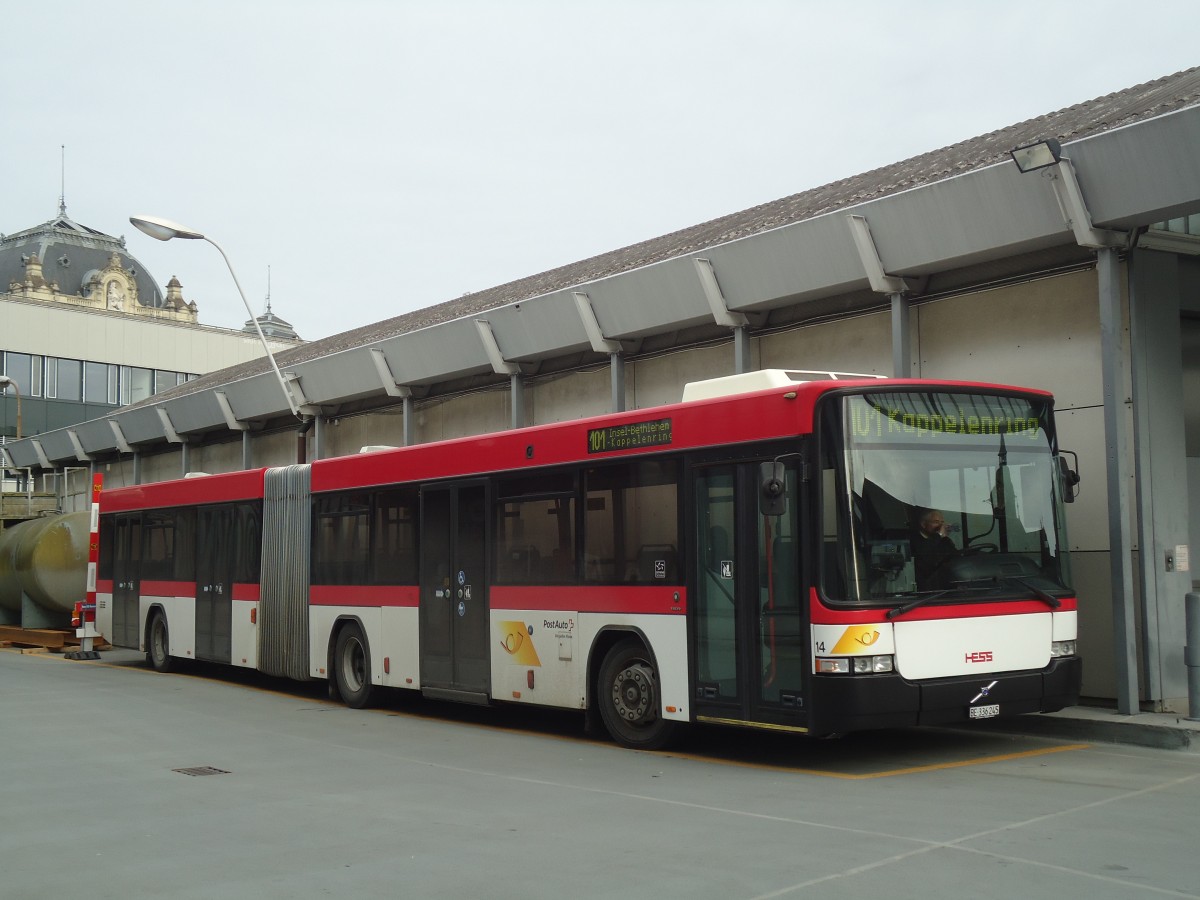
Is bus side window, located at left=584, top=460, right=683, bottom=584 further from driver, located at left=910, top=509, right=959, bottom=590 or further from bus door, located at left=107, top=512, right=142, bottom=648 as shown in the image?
bus door, located at left=107, top=512, right=142, bottom=648

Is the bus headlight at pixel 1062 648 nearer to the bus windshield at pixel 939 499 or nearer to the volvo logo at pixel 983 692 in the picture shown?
the bus windshield at pixel 939 499

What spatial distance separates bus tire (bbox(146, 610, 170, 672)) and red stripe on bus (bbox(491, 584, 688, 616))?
1019cm

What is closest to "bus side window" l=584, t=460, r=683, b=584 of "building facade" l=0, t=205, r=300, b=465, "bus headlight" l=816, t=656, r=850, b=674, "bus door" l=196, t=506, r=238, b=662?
"bus headlight" l=816, t=656, r=850, b=674

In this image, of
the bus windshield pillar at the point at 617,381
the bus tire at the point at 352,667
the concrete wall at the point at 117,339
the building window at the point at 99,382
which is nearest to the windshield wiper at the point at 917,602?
the bus tire at the point at 352,667

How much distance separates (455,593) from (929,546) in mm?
5962

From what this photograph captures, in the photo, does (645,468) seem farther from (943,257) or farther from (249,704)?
(249,704)

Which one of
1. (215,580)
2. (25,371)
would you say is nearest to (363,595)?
(215,580)

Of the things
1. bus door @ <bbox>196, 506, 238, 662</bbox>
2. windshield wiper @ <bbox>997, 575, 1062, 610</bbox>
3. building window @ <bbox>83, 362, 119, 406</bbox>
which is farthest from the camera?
building window @ <bbox>83, 362, 119, 406</bbox>

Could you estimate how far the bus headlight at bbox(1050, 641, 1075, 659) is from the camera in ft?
34.6

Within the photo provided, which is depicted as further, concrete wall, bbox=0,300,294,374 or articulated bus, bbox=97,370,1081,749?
concrete wall, bbox=0,300,294,374

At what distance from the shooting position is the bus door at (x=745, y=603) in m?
10.1

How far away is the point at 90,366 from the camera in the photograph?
199 ft

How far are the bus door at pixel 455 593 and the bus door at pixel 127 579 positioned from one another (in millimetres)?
9671

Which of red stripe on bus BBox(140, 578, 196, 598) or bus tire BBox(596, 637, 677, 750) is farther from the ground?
red stripe on bus BBox(140, 578, 196, 598)
